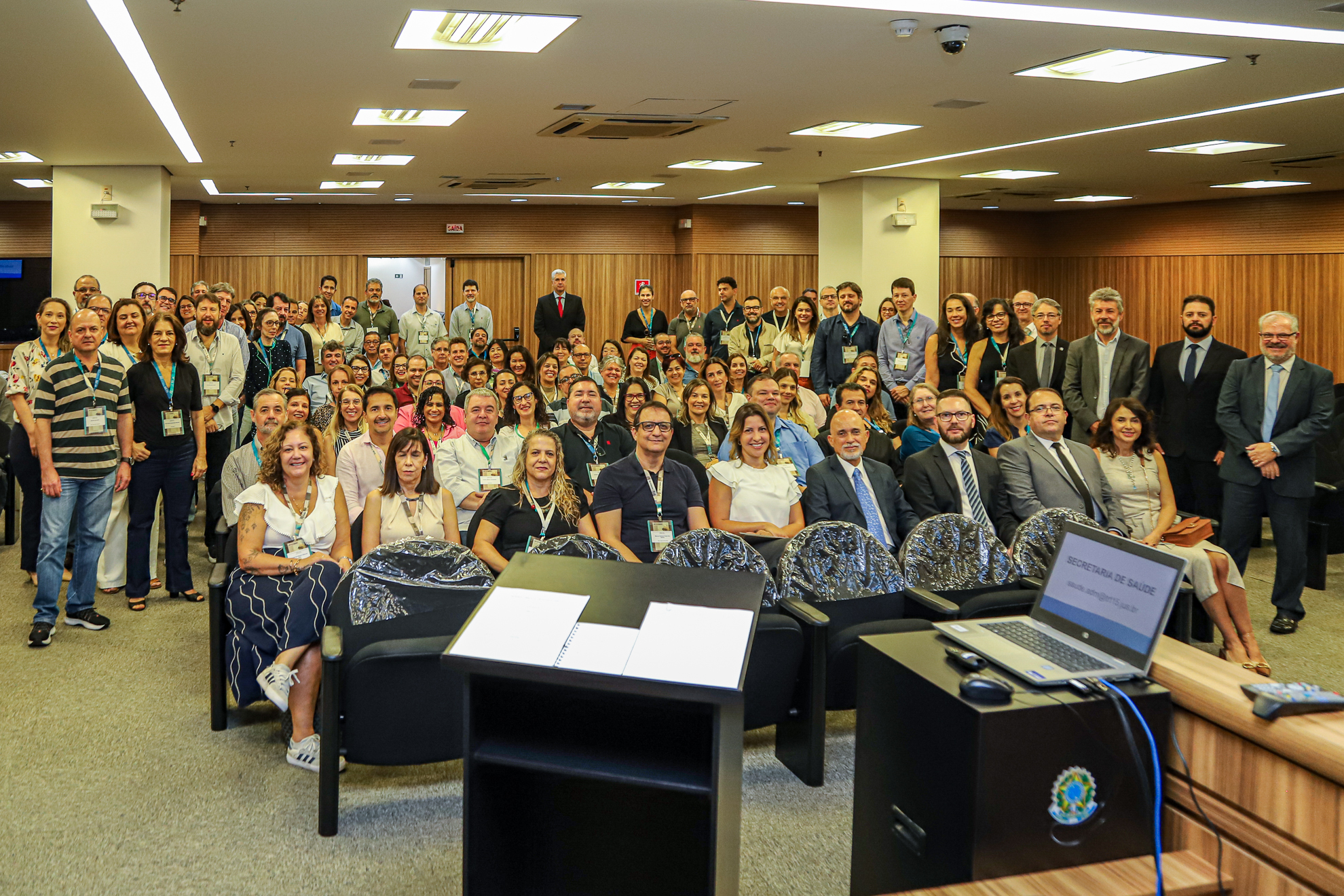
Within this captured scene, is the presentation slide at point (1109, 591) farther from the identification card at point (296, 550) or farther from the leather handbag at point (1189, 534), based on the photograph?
the leather handbag at point (1189, 534)

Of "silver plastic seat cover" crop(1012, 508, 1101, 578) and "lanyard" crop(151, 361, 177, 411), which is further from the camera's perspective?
"lanyard" crop(151, 361, 177, 411)

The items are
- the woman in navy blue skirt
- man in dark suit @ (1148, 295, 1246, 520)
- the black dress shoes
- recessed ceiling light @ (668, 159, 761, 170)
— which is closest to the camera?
the woman in navy blue skirt

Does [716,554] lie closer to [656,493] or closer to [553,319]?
[656,493]

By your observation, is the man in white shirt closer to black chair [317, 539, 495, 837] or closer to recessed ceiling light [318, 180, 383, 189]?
black chair [317, 539, 495, 837]

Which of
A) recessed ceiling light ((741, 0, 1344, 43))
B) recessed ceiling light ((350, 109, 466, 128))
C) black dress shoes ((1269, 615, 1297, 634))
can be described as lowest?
black dress shoes ((1269, 615, 1297, 634))

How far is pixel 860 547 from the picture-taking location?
12.7 feet

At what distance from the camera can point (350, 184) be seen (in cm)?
1143

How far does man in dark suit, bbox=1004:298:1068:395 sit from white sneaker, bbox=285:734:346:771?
4601 mm

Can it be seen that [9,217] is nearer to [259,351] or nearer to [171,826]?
[259,351]

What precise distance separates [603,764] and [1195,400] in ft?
18.2

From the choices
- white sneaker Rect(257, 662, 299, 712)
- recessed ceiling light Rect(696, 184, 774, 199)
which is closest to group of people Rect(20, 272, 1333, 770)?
white sneaker Rect(257, 662, 299, 712)

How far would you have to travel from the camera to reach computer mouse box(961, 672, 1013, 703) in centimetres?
164

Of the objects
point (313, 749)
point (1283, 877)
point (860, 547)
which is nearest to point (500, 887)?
point (1283, 877)

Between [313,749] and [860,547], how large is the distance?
6.69 ft
